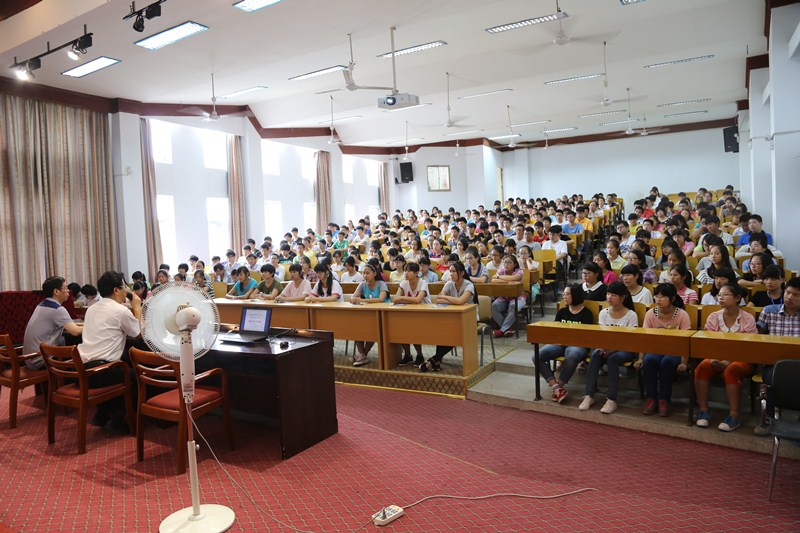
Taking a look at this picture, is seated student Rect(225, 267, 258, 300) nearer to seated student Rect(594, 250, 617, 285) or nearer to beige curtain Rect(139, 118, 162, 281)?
beige curtain Rect(139, 118, 162, 281)

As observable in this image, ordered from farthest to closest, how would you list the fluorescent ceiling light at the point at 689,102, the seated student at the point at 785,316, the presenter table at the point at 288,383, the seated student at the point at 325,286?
the fluorescent ceiling light at the point at 689,102
the seated student at the point at 325,286
the seated student at the point at 785,316
the presenter table at the point at 288,383

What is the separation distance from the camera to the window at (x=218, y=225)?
11.2 meters

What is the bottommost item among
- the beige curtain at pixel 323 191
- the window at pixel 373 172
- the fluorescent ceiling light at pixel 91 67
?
the beige curtain at pixel 323 191

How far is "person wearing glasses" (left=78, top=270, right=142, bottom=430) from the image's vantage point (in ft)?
11.3

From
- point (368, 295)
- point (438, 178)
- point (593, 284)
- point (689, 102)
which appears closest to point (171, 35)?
point (368, 295)

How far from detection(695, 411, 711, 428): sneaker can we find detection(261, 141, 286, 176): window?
36.1ft

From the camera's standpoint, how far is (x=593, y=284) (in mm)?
4633

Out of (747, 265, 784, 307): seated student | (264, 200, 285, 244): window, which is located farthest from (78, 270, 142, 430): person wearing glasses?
(264, 200, 285, 244): window

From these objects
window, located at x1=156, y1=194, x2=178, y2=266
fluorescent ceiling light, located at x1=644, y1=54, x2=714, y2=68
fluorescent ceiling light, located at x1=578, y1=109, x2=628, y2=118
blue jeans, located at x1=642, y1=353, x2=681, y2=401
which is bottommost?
blue jeans, located at x1=642, y1=353, x2=681, y2=401

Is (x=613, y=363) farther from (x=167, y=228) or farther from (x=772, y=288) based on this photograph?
(x=167, y=228)

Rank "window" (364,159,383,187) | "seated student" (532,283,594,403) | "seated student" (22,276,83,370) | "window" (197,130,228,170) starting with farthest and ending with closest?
"window" (364,159,383,187) < "window" (197,130,228,170) < "seated student" (532,283,594,403) < "seated student" (22,276,83,370)

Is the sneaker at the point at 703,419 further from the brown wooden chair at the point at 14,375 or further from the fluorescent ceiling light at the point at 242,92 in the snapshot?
the fluorescent ceiling light at the point at 242,92

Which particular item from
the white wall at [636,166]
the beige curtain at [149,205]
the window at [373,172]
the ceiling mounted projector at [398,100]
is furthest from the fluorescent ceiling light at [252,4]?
the white wall at [636,166]

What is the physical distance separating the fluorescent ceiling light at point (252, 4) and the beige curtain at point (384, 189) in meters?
11.7
